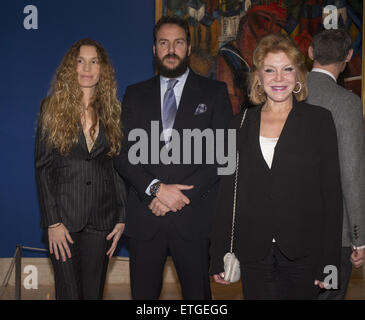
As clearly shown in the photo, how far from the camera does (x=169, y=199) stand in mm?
2691

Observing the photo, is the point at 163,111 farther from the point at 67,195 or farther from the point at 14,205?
the point at 14,205

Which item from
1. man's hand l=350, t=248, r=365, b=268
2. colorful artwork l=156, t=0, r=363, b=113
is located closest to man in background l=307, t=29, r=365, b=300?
man's hand l=350, t=248, r=365, b=268

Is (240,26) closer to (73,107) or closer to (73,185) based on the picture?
(73,107)

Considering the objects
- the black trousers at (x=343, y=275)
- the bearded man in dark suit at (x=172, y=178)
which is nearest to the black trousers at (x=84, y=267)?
the bearded man in dark suit at (x=172, y=178)

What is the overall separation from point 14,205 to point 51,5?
2.08 m

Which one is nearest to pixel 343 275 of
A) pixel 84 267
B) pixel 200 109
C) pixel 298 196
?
pixel 298 196

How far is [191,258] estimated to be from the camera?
277cm

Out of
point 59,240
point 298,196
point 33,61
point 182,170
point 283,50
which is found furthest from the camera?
point 33,61

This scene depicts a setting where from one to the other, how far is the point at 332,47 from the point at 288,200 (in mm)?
1070

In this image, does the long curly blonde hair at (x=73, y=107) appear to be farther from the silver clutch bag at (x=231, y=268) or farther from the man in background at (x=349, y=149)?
the man in background at (x=349, y=149)

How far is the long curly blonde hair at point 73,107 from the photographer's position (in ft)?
8.80

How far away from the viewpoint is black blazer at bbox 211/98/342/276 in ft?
7.27

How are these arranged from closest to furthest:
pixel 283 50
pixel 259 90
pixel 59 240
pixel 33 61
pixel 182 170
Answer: pixel 283 50 < pixel 259 90 < pixel 59 240 < pixel 182 170 < pixel 33 61

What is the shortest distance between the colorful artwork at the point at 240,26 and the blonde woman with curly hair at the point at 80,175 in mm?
2098
